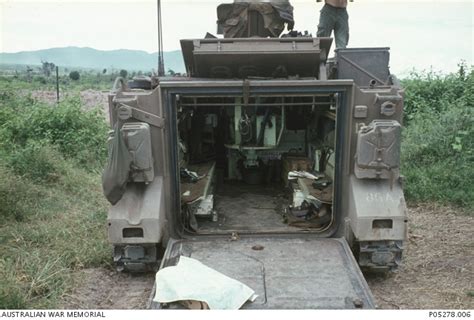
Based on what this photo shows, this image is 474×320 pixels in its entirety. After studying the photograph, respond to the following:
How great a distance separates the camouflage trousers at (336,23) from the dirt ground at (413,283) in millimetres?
2851

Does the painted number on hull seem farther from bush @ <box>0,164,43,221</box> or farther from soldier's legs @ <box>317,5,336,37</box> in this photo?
bush @ <box>0,164,43,221</box>

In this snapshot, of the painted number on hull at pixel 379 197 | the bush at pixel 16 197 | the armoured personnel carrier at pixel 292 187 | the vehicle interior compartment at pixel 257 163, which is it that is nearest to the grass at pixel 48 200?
the bush at pixel 16 197

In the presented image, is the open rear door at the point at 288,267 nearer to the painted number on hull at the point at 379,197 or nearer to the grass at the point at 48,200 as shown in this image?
the painted number on hull at the point at 379,197

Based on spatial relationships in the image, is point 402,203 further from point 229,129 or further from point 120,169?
point 229,129

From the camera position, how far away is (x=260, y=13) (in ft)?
22.2

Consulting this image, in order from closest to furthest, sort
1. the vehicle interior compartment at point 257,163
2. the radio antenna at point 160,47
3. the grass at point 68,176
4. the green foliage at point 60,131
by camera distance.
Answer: the grass at point 68,176 < the vehicle interior compartment at point 257,163 < the radio antenna at point 160,47 < the green foliage at point 60,131

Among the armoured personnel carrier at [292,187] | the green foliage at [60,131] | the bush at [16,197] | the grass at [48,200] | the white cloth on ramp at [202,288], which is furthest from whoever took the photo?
the green foliage at [60,131]

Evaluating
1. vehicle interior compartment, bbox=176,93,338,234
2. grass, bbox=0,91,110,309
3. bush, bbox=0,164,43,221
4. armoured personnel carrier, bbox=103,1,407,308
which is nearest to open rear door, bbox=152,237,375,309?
armoured personnel carrier, bbox=103,1,407,308

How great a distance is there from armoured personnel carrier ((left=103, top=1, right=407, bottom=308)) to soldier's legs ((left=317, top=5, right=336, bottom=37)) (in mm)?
1363

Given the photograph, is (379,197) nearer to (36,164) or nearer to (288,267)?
(288,267)

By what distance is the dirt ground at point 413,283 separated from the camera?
4.75 m

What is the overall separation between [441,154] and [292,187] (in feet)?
12.6

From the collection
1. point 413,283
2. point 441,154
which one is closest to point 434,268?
point 413,283

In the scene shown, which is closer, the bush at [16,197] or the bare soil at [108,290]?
the bare soil at [108,290]
